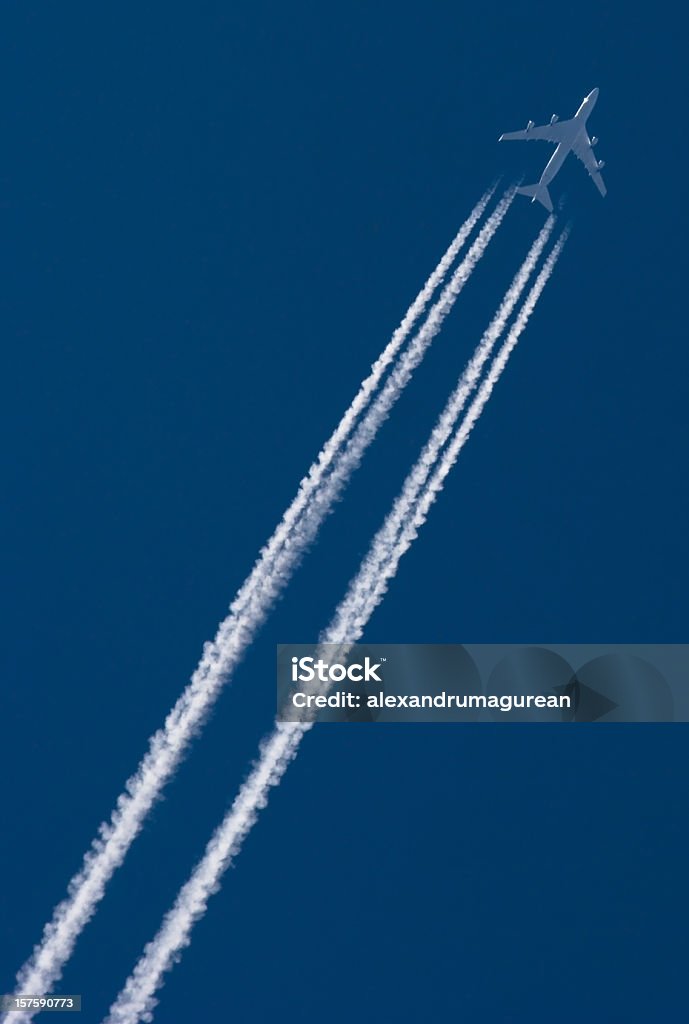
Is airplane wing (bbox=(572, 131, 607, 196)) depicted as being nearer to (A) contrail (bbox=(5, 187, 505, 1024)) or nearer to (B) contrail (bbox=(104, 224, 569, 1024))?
(A) contrail (bbox=(5, 187, 505, 1024))

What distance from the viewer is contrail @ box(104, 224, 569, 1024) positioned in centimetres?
1508

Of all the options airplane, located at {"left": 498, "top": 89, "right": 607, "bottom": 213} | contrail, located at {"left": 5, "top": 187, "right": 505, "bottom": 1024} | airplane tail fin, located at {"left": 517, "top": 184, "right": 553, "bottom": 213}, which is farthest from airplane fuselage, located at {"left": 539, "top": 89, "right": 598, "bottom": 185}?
contrail, located at {"left": 5, "top": 187, "right": 505, "bottom": 1024}

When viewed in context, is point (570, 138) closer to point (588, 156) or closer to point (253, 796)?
point (588, 156)

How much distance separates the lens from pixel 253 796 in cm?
1526

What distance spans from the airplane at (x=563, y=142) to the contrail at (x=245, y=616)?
131cm

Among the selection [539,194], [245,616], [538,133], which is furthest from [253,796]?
[538,133]

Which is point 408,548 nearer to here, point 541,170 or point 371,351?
point 371,351

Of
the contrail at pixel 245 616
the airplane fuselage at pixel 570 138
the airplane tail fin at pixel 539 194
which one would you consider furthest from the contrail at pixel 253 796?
the airplane fuselage at pixel 570 138

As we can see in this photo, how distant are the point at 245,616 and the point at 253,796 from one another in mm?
2609

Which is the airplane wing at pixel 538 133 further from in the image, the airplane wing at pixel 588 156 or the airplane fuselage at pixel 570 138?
the airplane wing at pixel 588 156

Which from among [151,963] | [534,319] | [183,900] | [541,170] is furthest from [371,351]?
[151,963]

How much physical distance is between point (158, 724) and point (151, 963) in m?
3.40

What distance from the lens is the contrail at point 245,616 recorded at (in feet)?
49.3

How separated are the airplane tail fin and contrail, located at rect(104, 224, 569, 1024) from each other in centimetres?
417
